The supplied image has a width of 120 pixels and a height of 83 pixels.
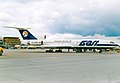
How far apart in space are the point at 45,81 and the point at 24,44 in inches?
2490

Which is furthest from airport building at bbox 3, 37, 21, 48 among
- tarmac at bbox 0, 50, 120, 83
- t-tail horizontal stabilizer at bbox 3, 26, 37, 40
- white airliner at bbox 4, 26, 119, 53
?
tarmac at bbox 0, 50, 120, 83

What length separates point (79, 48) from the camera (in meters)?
70.3

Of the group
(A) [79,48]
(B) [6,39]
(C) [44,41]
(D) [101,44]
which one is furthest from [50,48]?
(B) [6,39]

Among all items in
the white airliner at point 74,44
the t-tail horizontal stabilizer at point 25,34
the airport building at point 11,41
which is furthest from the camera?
the airport building at point 11,41

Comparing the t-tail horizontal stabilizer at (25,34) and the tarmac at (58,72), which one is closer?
the tarmac at (58,72)

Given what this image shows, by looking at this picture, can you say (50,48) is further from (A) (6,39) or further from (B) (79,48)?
(A) (6,39)

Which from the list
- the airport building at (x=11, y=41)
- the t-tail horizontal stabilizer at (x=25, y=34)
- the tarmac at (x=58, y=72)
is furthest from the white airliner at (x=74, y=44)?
the airport building at (x=11, y=41)

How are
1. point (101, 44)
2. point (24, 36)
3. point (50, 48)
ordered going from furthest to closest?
point (24, 36) < point (50, 48) < point (101, 44)

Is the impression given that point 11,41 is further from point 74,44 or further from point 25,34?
point 74,44

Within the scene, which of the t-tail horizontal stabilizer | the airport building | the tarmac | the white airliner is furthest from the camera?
A: the airport building

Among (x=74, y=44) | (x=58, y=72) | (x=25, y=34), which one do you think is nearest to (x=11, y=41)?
(x=25, y=34)

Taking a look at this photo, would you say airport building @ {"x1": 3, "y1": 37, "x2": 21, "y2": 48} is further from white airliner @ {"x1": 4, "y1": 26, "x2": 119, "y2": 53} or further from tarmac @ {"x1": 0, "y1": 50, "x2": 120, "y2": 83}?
tarmac @ {"x1": 0, "y1": 50, "x2": 120, "y2": 83}

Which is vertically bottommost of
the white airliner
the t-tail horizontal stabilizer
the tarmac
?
the tarmac

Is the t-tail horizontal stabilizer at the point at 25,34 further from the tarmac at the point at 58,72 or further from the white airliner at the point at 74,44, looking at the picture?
the tarmac at the point at 58,72
